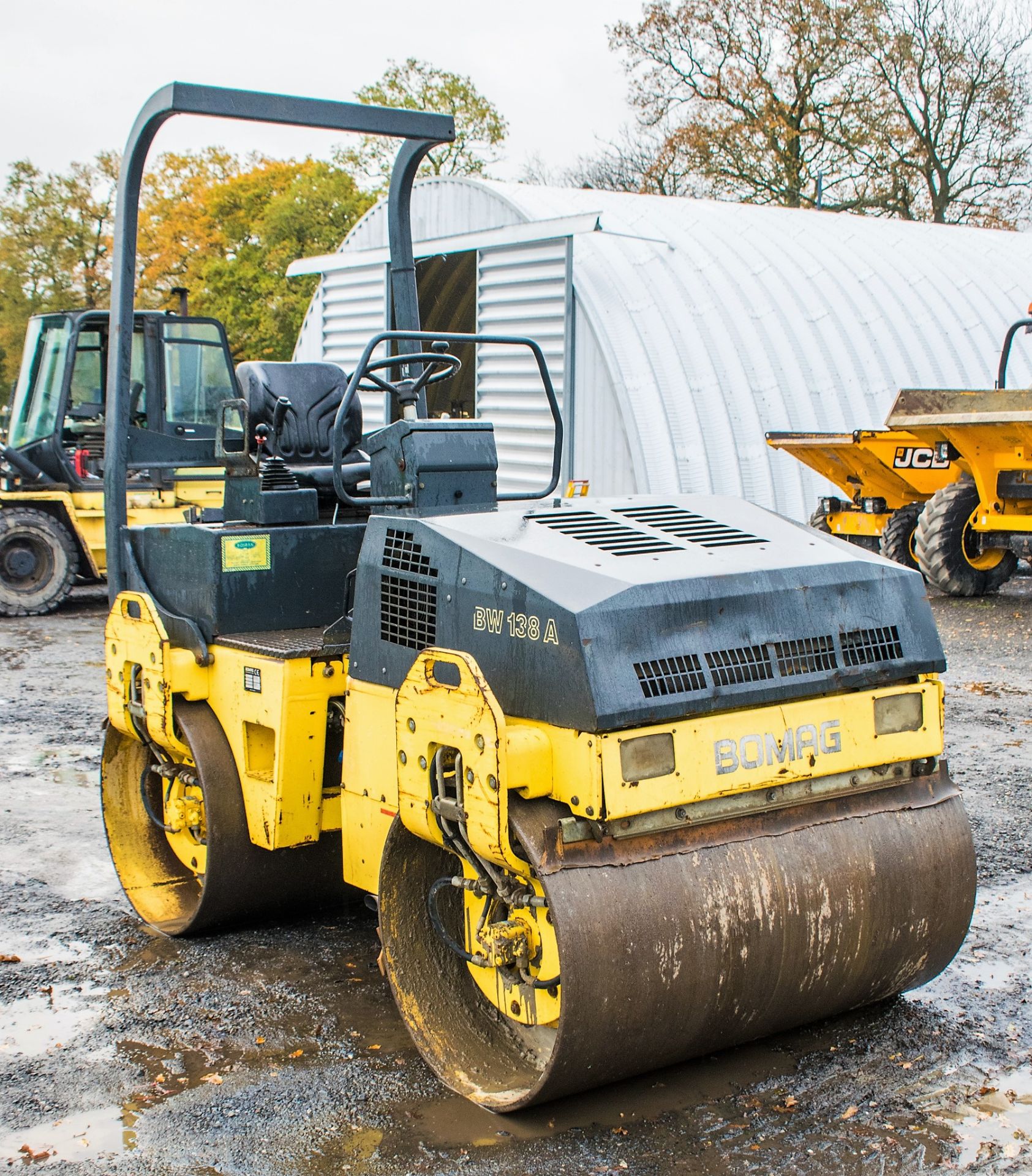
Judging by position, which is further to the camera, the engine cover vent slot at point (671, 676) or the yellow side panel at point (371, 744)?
the yellow side panel at point (371, 744)

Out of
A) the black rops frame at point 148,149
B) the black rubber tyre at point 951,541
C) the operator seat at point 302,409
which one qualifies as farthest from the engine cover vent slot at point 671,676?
the black rubber tyre at point 951,541

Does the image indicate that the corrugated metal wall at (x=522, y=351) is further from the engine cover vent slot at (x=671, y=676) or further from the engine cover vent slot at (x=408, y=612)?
the engine cover vent slot at (x=671, y=676)

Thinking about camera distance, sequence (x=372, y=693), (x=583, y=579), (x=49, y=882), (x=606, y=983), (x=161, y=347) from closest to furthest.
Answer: (x=606, y=983) → (x=583, y=579) → (x=372, y=693) → (x=49, y=882) → (x=161, y=347)

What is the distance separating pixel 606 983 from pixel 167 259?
37.0 m

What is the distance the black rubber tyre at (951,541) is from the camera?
12.4m

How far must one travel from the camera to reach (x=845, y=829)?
353 cm

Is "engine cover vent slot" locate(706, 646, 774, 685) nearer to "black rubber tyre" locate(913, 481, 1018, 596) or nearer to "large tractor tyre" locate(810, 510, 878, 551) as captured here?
"black rubber tyre" locate(913, 481, 1018, 596)

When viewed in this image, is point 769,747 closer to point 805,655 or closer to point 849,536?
point 805,655

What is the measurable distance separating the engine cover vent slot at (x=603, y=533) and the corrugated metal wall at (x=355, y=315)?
13365 millimetres

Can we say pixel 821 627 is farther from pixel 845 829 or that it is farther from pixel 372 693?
pixel 372 693

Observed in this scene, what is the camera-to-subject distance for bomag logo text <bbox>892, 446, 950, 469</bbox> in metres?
12.8

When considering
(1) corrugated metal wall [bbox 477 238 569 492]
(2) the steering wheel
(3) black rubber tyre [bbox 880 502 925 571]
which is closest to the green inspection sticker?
(2) the steering wheel

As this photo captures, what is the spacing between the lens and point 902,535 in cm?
1318

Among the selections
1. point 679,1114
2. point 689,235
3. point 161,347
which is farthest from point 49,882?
point 689,235
